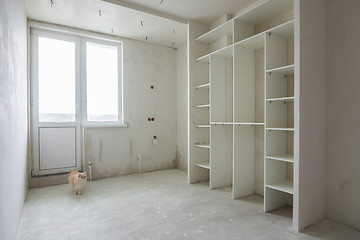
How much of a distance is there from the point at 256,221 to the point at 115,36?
3.98 metres

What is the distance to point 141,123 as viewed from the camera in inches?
182

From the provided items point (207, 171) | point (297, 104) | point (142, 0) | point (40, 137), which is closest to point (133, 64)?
point (142, 0)

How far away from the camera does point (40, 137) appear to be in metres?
3.69

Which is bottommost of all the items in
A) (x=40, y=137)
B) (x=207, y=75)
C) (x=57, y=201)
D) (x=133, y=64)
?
(x=57, y=201)

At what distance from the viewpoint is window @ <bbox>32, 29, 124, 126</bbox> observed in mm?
3727

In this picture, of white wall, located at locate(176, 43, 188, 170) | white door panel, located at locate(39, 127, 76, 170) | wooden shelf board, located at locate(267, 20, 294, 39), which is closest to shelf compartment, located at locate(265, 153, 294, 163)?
wooden shelf board, located at locate(267, 20, 294, 39)

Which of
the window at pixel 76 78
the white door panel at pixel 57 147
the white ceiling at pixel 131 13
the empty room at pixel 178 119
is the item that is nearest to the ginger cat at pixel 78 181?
the empty room at pixel 178 119

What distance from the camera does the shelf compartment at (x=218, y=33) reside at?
3131 millimetres
